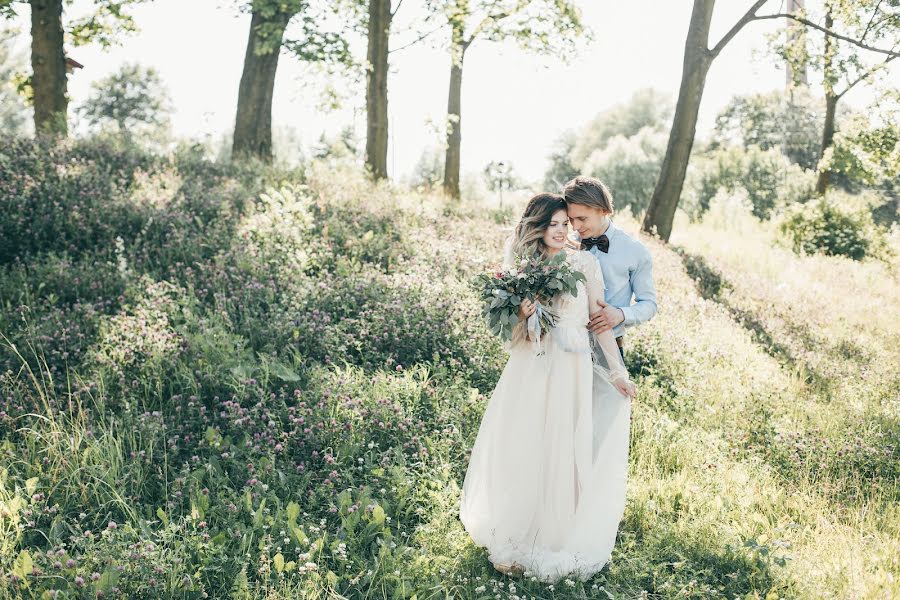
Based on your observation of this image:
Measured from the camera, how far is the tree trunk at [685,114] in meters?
15.7

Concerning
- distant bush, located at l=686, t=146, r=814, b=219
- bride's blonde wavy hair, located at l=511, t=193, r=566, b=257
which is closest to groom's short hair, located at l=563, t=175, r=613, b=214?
bride's blonde wavy hair, located at l=511, t=193, r=566, b=257

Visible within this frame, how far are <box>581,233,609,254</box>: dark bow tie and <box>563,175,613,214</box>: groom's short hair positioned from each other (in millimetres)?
230

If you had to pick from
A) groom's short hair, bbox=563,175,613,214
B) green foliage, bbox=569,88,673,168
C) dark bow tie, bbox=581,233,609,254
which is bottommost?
dark bow tie, bbox=581,233,609,254

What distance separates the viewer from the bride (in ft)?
15.1

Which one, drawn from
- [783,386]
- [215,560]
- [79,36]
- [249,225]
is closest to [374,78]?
[249,225]

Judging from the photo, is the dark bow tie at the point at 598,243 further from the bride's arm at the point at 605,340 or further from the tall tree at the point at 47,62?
the tall tree at the point at 47,62

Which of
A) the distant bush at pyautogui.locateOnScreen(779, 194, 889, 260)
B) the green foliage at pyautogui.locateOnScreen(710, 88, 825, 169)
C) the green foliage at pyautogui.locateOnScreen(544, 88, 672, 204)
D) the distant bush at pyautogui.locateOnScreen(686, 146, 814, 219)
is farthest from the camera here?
the green foliage at pyautogui.locateOnScreen(710, 88, 825, 169)

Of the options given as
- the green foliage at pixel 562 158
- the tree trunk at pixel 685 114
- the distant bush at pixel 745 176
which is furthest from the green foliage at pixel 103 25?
the green foliage at pixel 562 158

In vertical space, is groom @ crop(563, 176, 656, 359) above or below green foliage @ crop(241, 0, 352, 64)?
below

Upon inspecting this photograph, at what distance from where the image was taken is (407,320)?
7500 mm

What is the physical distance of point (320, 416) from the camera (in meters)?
5.82

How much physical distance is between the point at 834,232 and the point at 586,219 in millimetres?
18628

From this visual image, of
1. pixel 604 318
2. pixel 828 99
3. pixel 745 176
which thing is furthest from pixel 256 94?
pixel 745 176

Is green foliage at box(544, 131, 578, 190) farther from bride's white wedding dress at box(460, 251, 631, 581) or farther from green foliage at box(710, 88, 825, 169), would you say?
bride's white wedding dress at box(460, 251, 631, 581)
